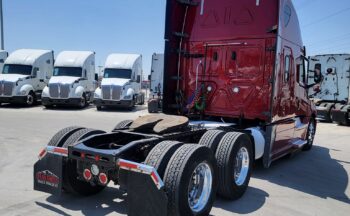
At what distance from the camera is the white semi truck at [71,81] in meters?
19.8

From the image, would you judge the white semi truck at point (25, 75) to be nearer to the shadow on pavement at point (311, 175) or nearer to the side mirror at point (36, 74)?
the side mirror at point (36, 74)

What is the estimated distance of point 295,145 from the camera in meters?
7.61

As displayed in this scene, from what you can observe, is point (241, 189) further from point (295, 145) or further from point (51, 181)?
point (295, 145)

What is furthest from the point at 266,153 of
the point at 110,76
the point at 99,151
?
the point at 110,76

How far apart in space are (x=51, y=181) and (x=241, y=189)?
2615 mm

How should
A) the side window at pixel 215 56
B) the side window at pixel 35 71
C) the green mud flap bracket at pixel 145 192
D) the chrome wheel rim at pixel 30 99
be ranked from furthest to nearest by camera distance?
the side window at pixel 35 71 < the chrome wheel rim at pixel 30 99 < the side window at pixel 215 56 < the green mud flap bracket at pixel 145 192

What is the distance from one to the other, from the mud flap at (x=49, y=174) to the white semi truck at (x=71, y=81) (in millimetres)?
16230

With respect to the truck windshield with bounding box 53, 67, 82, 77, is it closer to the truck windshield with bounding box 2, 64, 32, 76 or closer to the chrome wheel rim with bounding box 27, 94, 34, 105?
the truck windshield with bounding box 2, 64, 32, 76

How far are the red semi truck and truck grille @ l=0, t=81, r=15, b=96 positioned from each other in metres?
15.5

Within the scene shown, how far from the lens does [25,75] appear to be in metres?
20.7

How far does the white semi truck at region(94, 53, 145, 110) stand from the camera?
19.9 meters

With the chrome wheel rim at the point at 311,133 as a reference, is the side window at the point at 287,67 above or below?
above

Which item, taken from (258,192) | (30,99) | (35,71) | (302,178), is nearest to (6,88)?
(30,99)

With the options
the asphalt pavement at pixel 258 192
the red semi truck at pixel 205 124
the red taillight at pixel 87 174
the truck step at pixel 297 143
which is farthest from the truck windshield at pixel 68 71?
the red taillight at pixel 87 174
